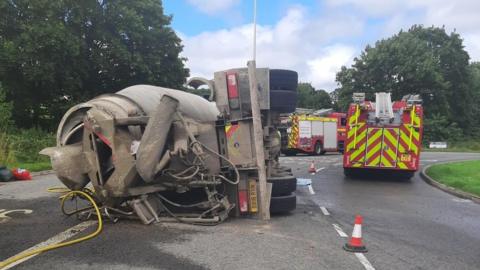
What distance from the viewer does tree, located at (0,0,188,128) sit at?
79.9 ft

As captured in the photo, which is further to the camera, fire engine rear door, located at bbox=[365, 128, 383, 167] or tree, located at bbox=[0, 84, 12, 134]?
tree, located at bbox=[0, 84, 12, 134]

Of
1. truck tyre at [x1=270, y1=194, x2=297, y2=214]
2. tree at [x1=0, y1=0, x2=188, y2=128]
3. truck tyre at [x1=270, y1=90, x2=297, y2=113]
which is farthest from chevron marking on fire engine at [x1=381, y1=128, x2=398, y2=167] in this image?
tree at [x1=0, y1=0, x2=188, y2=128]

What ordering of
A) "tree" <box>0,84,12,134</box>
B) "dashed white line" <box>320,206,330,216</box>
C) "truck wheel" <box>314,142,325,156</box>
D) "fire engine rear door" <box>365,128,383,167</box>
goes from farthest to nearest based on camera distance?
"truck wheel" <box>314,142,325,156</box>
"tree" <box>0,84,12,134</box>
"fire engine rear door" <box>365,128,383,167</box>
"dashed white line" <box>320,206,330,216</box>

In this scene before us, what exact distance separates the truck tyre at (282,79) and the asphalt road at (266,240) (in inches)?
92.1

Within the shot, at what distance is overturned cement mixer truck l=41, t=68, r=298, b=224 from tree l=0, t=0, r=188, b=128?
18.1m

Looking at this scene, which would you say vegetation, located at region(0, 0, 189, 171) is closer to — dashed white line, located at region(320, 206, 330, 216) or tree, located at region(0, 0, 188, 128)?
tree, located at region(0, 0, 188, 128)

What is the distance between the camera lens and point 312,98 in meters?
95.5

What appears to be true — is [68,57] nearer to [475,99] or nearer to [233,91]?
[233,91]

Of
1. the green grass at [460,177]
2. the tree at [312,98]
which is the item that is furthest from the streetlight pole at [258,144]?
the tree at [312,98]

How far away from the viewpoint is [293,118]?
3130cm

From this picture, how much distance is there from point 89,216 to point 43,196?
3.39 metres

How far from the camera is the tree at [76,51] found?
2434 centimetres

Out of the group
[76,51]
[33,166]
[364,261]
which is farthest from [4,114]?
[364,261]

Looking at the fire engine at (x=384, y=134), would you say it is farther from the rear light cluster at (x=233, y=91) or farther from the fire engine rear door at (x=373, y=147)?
the rear light cluster at (x=233, y=91)
